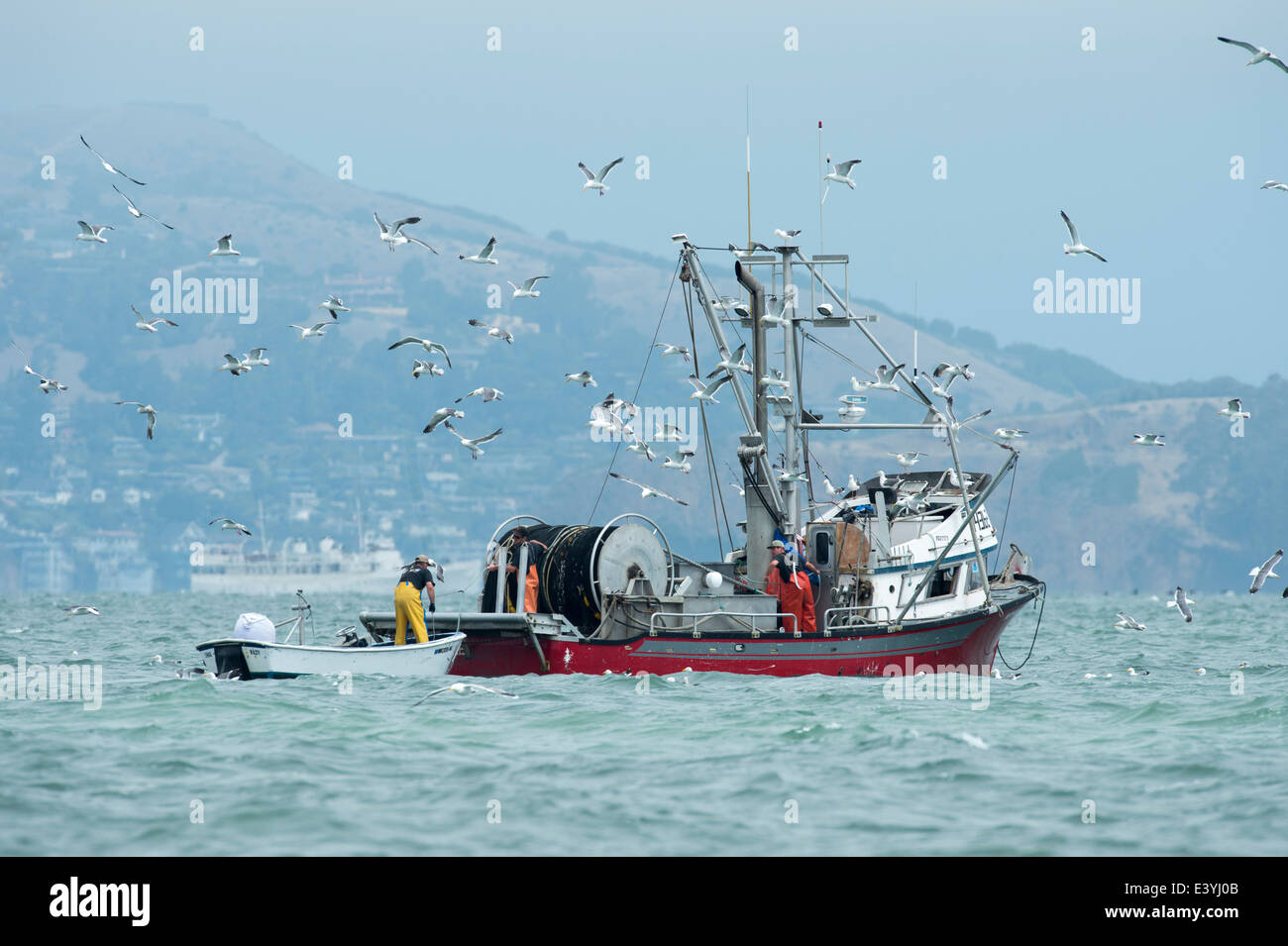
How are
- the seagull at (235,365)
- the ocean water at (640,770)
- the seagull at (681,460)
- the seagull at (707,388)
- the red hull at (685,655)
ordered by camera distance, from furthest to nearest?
1. the seagull at (235,365)
2. the seagull at (681,460)
3. the seagull at (707,388)
4. the red hull at (685,655)
5. the ocean water at (640,770)

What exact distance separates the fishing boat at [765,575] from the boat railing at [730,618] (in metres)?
0.04

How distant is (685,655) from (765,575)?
2972 mm

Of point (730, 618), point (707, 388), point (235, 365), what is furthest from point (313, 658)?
point (235, 365)

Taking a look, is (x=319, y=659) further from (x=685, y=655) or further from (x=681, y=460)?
(x=681, y=460)

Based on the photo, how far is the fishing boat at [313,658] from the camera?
24.5 meters

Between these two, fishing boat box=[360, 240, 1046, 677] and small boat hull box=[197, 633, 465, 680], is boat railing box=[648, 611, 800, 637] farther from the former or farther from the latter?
small boat hull box=[197, 633, 465, 680]

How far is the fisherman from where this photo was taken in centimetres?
2509

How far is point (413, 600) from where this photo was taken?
25.0 meters

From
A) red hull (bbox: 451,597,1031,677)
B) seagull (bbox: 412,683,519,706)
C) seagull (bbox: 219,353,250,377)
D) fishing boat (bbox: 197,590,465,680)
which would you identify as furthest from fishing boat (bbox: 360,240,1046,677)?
seagull (bbox: 219,353,250,377)

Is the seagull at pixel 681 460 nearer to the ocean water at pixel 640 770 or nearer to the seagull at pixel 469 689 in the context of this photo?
the ocean water at pixel 640 770

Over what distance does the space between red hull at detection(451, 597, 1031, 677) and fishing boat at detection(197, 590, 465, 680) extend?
35.6 inches

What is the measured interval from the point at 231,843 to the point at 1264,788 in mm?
9756

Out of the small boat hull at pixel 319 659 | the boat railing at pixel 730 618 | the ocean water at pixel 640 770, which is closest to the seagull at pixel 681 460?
the boat railing at pixel 730 618
